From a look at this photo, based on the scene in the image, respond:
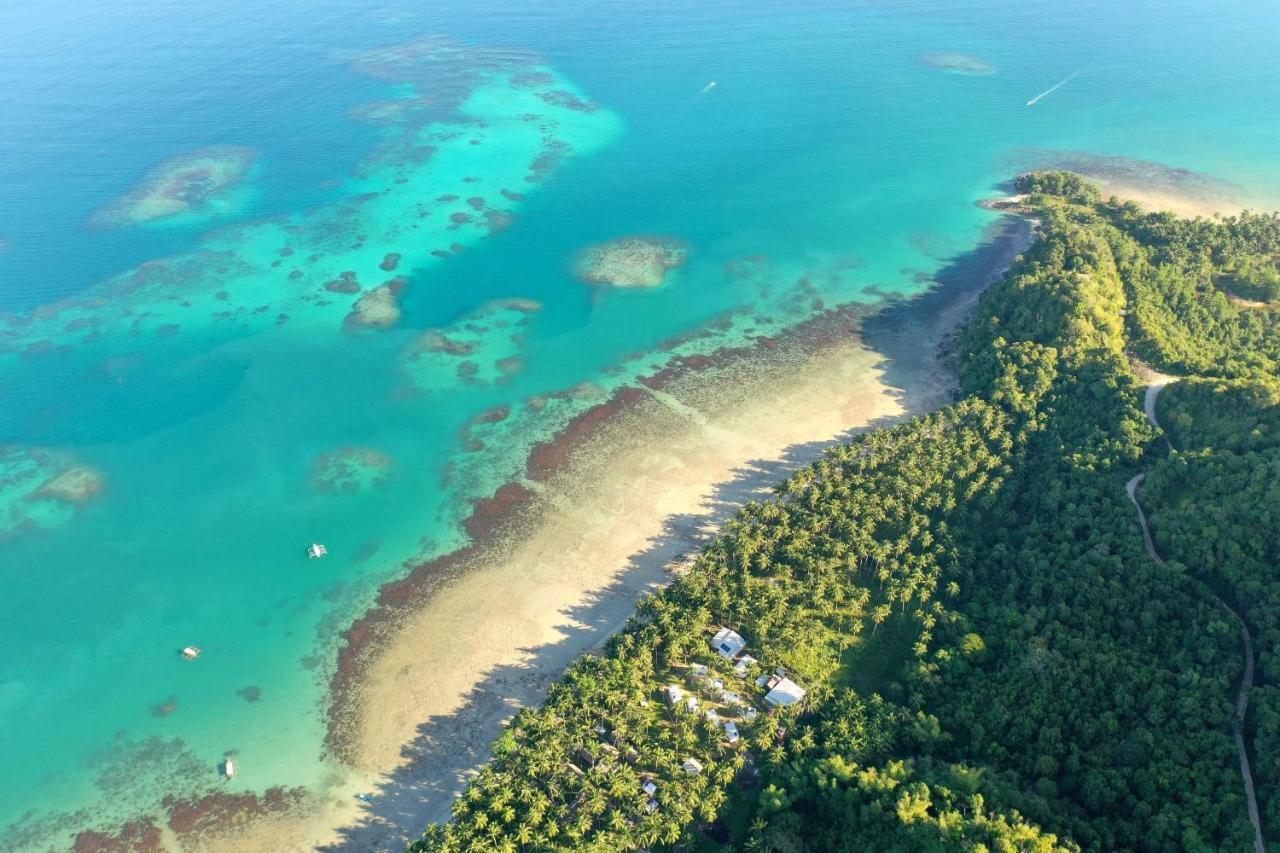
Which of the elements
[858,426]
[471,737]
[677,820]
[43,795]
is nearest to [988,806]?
[677,820]

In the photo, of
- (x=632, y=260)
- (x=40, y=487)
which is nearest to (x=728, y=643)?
(x=632, y=260)

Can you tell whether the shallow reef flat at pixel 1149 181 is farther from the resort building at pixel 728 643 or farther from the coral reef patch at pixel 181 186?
the coral reef patch at pixel 181 186

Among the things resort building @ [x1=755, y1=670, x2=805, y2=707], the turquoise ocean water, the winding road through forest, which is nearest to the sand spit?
the turquoise ocean water

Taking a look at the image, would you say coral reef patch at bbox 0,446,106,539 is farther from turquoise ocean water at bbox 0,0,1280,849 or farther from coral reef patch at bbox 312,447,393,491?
coral reef patch at bbox 312,447,393,491

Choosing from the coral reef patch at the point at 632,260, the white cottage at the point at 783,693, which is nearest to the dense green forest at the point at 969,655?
the white cottage at the point at 783,693

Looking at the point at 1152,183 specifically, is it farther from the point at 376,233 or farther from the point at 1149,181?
the point at 376,233

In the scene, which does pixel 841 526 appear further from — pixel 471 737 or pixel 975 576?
pixel 471 737
